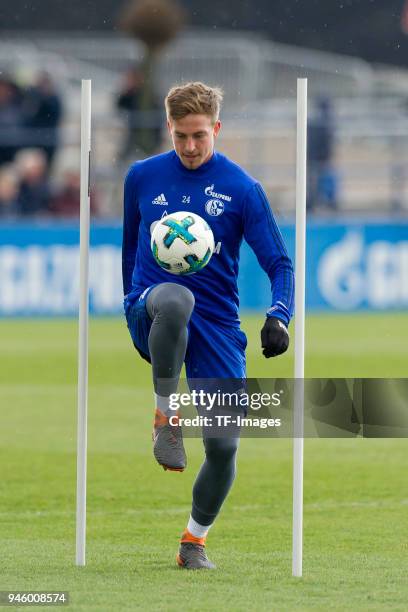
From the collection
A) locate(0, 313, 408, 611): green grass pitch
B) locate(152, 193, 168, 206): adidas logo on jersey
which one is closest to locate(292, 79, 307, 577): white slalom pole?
locate(0, 313, 408, 611): green grass pitch

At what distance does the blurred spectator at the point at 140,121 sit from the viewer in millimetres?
Answer: 21203

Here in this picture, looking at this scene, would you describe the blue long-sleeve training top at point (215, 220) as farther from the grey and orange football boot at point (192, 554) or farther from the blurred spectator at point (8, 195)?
the blurred spectator at point (8, 195)

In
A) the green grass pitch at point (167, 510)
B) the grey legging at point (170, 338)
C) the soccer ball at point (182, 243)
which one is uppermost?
the soccer ball at point (182, 243)

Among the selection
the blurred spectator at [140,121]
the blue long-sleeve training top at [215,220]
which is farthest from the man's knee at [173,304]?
the blurred spectator at [140,121]

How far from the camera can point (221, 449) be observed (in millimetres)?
6238

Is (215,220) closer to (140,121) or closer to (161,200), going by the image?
(161,200)

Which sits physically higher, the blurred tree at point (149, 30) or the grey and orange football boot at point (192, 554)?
the blurred tree at point (149, 30)

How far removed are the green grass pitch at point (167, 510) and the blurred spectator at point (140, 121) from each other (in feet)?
21.5

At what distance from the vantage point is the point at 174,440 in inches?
235

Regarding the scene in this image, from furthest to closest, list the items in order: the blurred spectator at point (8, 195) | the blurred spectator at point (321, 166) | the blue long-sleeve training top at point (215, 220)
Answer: the blurred spectator at point (321, 166)
the blurred spectator at point (8, 195)
the blue long-sleeve training top at point (215, 220)

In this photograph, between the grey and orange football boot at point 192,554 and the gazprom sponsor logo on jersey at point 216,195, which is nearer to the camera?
the gazprom sponsor logo on jersey at point 216,195

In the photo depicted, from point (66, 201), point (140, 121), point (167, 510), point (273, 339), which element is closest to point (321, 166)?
point (140, 121)

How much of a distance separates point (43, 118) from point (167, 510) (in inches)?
539

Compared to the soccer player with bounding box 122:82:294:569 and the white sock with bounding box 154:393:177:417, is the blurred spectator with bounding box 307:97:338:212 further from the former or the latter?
the white sock with bounding box 154:393:177:417
